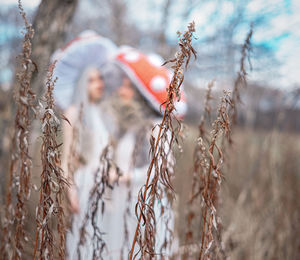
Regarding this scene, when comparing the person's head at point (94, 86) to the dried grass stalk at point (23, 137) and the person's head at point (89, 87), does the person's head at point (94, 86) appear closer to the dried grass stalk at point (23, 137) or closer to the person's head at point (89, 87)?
the person's head at point (89, 87)

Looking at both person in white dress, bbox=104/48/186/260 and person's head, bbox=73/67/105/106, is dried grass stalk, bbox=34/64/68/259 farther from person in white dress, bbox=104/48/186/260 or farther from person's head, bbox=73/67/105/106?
person's head, bbox=73/67/105/106

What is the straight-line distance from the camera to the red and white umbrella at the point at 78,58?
52.1 inches

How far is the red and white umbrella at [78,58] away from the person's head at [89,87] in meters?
0.03

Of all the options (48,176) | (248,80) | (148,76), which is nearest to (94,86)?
(148,76)

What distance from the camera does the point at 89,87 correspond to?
1.49m

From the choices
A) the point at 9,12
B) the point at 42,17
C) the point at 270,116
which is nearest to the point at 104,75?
the point at 42,17

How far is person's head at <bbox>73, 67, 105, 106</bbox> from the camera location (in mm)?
1476

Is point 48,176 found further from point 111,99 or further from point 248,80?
point 111,99

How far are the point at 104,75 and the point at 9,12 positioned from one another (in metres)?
1.52

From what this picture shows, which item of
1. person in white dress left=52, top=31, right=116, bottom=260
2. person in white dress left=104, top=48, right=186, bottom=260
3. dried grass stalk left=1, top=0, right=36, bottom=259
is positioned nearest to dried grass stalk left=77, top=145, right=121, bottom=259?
dried grass stalk left=1, top=0, right=36, bottom=259

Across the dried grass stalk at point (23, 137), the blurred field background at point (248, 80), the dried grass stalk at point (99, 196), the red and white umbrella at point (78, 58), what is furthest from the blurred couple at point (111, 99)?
the dried grass stalk at point (23, 137)

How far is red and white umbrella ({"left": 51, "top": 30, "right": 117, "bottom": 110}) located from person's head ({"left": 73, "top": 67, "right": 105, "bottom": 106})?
33mm

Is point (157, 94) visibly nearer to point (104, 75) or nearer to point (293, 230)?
point (104, 75)

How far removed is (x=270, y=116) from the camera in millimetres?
3535
